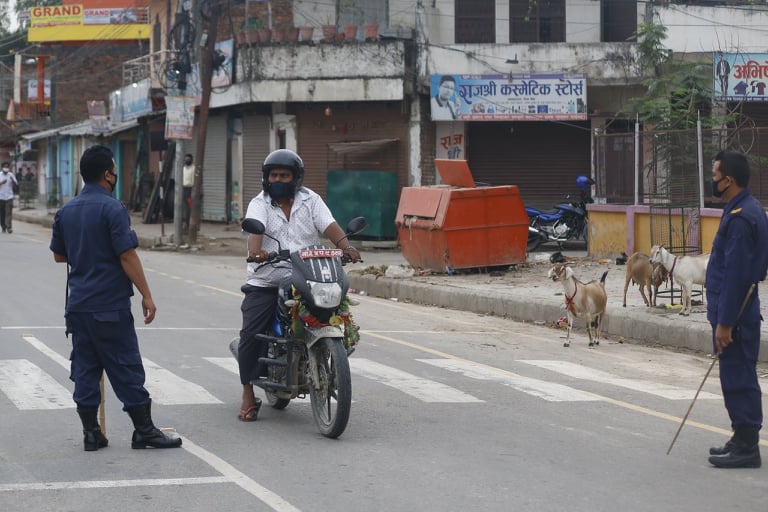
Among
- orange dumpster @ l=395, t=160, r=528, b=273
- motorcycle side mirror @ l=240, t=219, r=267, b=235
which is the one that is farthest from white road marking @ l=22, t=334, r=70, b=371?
orange dumpster @ l=395, t=160, r=528, b=273

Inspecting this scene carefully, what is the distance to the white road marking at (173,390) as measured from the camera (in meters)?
8.85

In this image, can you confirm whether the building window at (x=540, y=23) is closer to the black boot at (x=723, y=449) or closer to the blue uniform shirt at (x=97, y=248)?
the black boot at (x=723, y=449)

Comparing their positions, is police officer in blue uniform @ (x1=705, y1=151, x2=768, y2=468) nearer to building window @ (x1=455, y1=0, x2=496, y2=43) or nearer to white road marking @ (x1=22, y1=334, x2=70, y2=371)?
white road marking @ (x1=22, y1=334, x2=70, y2=371)

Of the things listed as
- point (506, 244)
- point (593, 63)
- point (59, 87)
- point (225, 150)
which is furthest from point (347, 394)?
point (59, 87)

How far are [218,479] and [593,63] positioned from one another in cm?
2338

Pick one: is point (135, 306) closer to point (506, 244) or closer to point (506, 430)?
point (506, 244)

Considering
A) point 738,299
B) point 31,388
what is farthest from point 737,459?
point 31,388

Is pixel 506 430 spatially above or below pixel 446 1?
below

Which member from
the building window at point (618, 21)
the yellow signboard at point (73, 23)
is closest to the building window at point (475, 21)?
the building window at point (618, 21)

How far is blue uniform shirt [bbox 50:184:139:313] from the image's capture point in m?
6.96

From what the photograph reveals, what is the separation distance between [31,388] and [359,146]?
2108 centimetres

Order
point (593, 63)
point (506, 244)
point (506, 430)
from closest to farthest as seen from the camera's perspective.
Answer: point (506, 430) < point (506, 244) < point (593, 63)

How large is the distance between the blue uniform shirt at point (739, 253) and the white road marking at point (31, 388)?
4.66 meters

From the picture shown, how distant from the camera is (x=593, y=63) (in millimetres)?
28250
